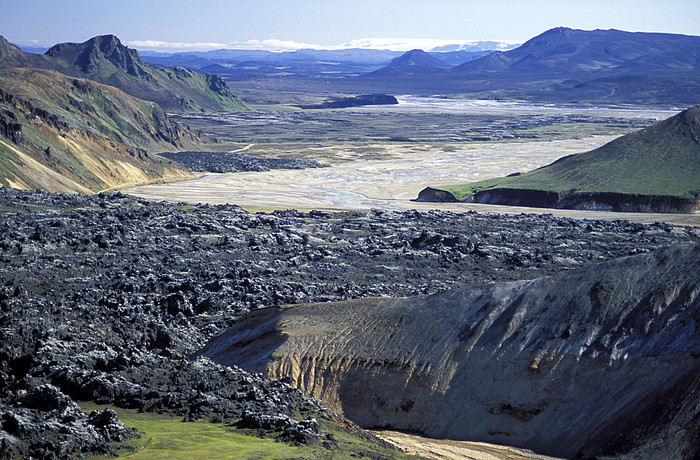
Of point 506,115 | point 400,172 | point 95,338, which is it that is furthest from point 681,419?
point 506,115

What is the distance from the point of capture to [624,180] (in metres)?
72.9

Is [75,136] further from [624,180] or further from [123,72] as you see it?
[123,72]

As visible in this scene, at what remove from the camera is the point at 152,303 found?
3378cm

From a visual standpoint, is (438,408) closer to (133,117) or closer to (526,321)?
(526,321)

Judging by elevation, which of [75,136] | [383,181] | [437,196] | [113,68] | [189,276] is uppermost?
[113,68]

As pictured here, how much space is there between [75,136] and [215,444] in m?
71.9

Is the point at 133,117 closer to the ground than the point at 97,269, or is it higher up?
higher up

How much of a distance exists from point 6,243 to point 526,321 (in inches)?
1181

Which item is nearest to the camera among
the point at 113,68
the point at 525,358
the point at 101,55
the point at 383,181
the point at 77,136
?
the point at 525,358

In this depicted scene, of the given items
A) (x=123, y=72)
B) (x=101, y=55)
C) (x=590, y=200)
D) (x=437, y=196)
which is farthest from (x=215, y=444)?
(x=101, y=55)

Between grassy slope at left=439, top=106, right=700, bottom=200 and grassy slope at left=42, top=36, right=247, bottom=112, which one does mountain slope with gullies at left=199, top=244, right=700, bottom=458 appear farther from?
grassy slope at left=42, top=36, right=247, bottom=112

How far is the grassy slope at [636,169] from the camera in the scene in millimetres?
70938

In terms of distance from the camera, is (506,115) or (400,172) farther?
(506,115)

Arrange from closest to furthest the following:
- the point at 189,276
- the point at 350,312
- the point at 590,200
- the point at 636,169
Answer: the point at 350,312
the point at 189,276
the point at 590,200
the point at 636,169
